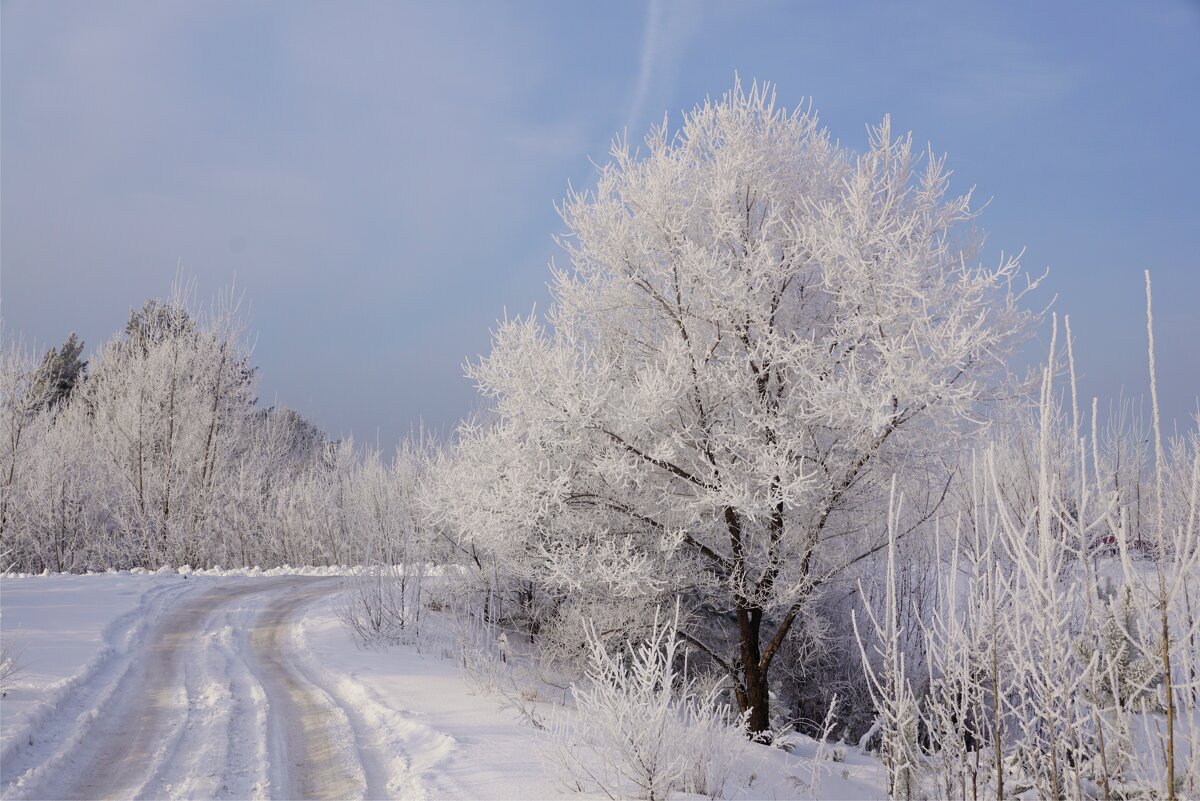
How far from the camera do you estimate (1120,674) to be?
6.05 m

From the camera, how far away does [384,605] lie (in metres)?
11.4

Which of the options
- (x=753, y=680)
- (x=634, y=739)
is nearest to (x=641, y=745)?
(x=634, y=739)

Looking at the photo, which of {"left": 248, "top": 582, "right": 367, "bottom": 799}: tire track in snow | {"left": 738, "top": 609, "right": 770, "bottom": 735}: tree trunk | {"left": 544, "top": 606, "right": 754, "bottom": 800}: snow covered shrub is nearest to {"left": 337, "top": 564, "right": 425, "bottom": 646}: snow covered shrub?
{"left": 248, "top": 582, "right": 367, "bottom": 799}: tire track in snow

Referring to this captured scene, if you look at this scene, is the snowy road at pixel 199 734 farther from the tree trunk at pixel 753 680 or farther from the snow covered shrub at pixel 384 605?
the tree trunk at pixel 753 680

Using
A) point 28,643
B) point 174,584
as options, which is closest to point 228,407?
point 174,584

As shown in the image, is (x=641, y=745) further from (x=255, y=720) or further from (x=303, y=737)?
(x=255, y=720)

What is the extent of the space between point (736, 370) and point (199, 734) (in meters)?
6.39

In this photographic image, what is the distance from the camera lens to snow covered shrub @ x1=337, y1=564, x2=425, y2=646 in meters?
11.1

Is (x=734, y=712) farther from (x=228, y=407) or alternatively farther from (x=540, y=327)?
(x=228, y=407)

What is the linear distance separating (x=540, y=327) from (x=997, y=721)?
656cm

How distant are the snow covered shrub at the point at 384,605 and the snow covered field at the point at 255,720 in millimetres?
314

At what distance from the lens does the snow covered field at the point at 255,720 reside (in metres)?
5.34

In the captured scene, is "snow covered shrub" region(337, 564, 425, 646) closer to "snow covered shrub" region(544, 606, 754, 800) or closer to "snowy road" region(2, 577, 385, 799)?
"snowy road" region(2, 577, 385, 799)

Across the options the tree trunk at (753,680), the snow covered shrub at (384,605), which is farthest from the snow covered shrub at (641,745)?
the snow covered shrub at (384,605)
